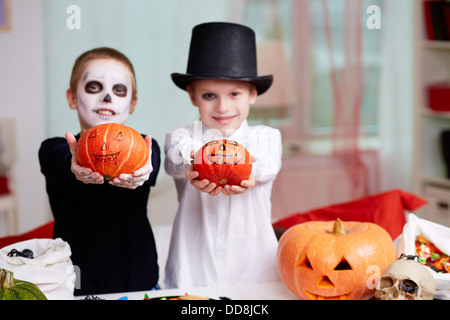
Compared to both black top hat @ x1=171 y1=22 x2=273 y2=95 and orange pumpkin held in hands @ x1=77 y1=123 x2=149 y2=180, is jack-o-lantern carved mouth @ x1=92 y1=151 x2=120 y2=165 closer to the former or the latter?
orange pumpkin held in hands @ x1=77 y1=123 x2=149 y2=180

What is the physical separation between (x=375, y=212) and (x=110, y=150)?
2.48ft

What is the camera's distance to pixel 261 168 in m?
1.06

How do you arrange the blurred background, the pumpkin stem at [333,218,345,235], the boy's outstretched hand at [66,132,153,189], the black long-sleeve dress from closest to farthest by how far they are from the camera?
the boy's outstretched hand at [66,132,153,189] < the pumpkin stem at [333,218,345,235] < the black long-sleeve dress < the blurred background

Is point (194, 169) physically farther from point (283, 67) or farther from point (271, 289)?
point (283, 67)

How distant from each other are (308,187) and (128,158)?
1.83 meters

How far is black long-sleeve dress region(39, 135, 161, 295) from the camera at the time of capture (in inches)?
42.9

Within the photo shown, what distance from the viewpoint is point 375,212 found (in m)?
1.34

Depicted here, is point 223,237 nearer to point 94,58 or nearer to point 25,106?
point 94,58

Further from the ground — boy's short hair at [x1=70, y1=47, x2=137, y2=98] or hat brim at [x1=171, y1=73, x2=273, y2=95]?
boy's short hair at [x1=70, y1=47, x2=137, y2=98]

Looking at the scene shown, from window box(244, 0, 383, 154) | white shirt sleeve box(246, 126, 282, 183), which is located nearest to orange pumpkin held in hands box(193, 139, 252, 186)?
white shirt sleeve box(246, 126, 282, 183)

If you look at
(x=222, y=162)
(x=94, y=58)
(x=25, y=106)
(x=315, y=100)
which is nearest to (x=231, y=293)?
(x=222, y=162)

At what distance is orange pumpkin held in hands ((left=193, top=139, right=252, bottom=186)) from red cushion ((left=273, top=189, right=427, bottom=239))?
45 cm

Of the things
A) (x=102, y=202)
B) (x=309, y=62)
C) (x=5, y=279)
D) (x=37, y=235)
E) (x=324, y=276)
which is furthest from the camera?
(x=309, y=62)
